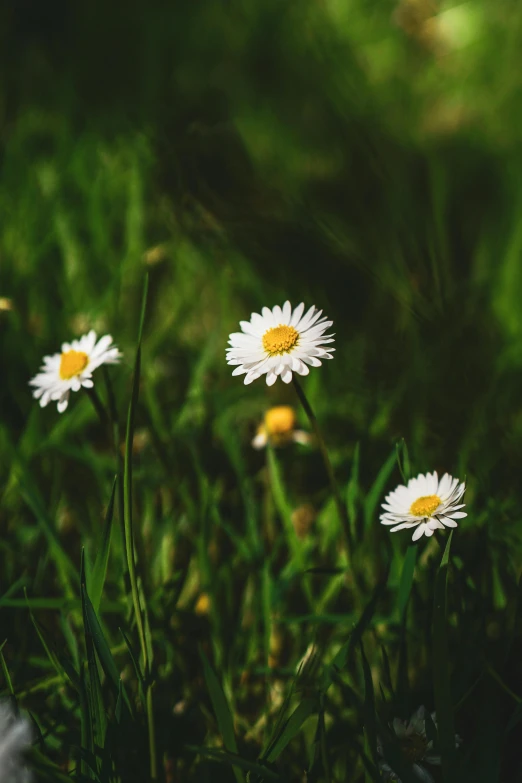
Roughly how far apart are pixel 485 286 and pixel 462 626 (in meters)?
0.77

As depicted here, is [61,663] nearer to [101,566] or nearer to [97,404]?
[101,566]

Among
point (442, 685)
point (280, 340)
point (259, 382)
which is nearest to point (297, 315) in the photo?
point (280, 340)

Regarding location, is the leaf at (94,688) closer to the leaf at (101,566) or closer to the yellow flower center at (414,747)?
the leaf at (101,566)

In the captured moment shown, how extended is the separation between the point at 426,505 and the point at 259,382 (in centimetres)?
59

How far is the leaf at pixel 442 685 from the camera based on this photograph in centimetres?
52

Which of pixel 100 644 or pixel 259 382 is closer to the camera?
pixel 100 644

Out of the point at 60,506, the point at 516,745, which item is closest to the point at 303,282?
the point at 60,506

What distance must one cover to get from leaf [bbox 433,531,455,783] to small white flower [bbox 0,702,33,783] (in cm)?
30

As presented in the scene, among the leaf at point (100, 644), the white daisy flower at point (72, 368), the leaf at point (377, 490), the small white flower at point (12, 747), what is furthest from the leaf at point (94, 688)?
the leaf at point (377, 490)

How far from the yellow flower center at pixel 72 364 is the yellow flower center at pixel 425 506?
1.19ft

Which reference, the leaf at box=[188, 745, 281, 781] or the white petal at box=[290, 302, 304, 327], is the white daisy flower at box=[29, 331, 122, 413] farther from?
the leaf at box=[188, 745, 281, 781]

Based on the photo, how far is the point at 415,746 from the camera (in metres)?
0.60

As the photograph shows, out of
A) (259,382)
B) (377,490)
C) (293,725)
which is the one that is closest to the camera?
(293,725)

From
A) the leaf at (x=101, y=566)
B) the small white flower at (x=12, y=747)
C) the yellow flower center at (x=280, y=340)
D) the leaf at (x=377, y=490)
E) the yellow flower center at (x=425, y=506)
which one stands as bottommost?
the small white flower at (x=12, y=747)
